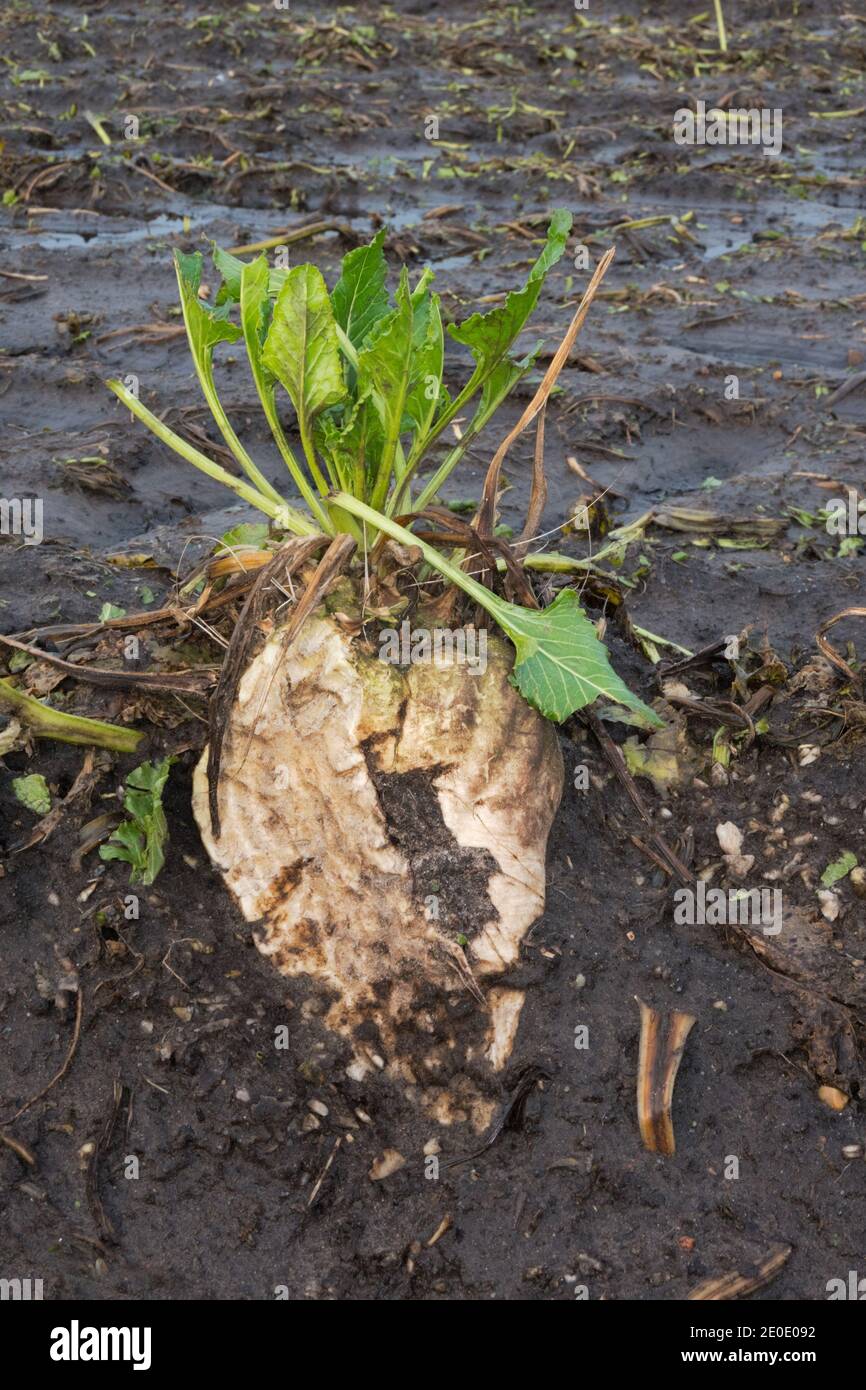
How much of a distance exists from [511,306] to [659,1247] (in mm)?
1649

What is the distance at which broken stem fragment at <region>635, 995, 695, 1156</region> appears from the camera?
2332mm

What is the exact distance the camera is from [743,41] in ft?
31.9

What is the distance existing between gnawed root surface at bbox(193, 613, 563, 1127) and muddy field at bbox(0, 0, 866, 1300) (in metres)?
0.08

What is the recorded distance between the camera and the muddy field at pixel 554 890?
7.45 feet

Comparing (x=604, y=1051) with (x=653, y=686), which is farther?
(x=653, y=686)

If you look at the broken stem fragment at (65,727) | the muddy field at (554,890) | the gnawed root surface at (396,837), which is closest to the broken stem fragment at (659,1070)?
the muddy field at (554,890)

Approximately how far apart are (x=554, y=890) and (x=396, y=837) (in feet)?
1.18

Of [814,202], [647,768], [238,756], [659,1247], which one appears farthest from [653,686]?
[814,202]

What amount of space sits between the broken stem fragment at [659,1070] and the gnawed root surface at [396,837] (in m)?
0.25


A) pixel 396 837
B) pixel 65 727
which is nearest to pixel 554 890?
pixel 396 837

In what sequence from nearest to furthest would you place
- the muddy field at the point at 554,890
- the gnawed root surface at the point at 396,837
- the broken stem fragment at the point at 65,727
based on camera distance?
the muddy field at the point at 554,890, the gnawed root surface at the point at 396,837, the broken stem fragment at the point at 65,727

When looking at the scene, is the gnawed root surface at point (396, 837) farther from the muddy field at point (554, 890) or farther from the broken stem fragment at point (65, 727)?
the broken stem fragment at point (65, 727)

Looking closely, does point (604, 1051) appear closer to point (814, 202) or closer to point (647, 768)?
Result: point (647, 768)

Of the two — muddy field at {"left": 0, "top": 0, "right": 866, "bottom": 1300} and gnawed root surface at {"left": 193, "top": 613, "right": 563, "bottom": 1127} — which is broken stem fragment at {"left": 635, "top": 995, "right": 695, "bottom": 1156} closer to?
muddy field at {"left": 0, "top": 0, "right": 866, "bottom": 1300}
